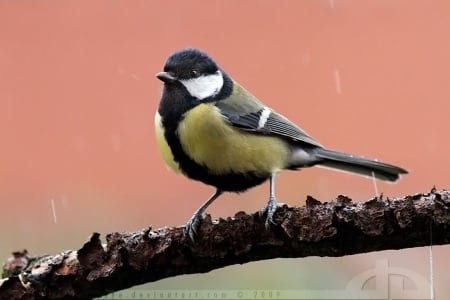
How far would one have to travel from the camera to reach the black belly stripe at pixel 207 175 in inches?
58.9

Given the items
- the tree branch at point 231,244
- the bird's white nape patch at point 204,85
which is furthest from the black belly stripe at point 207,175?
the tree branch at point 231,244

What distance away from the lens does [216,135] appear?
150cm

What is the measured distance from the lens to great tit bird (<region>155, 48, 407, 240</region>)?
1.49 m

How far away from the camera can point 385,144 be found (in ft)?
6.57

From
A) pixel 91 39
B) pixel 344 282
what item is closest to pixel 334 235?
pixel 344 282

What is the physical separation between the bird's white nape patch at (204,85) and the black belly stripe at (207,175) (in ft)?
0.33

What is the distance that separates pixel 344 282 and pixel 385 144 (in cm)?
58

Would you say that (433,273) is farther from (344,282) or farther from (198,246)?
(198,246)

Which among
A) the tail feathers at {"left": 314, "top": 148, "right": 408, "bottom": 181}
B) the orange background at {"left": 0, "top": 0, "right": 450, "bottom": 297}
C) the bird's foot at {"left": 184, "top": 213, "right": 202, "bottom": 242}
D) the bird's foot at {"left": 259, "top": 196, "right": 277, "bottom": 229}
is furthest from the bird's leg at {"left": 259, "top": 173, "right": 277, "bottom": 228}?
the orange background at {"left": 0, "top": 0, "right": 450, "bottom": 297}

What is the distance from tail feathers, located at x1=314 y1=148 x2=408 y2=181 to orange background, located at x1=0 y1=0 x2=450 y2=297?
0.96 feet

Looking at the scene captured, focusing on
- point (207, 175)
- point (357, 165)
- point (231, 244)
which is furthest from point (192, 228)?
point (357, 165)

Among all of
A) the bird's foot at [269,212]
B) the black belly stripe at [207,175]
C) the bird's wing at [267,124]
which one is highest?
the bird's wing at [267,124]

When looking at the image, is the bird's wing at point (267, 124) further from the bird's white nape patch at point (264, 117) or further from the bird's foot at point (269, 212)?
the bird's foot at point (269, 212)

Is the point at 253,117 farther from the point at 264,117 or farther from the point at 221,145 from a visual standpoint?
the point at 221,145
